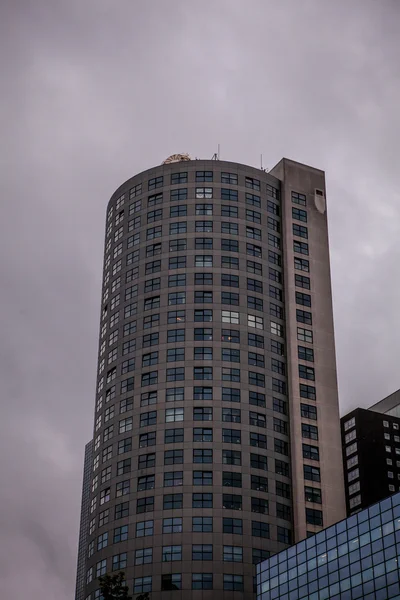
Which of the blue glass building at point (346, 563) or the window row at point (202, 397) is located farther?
the window row at point (202, 397)

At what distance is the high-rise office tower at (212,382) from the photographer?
136 m

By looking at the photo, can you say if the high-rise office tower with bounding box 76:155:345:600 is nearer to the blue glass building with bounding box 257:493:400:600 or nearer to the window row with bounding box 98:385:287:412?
the window row with bounding box 98:385:287:412

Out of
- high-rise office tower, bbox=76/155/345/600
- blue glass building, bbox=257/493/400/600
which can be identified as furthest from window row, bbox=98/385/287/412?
blue glass building, bbox=257/493/400/600

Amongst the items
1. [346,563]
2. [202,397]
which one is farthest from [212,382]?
[346,563]

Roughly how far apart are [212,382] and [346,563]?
4823 cm

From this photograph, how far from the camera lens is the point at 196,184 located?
16350 centimetres

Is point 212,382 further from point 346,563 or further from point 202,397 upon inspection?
point 346,563

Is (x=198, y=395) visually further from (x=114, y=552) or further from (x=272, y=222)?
(x=272, y=222)

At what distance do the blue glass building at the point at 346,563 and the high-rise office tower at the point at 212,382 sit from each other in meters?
18.7

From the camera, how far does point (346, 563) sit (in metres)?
103

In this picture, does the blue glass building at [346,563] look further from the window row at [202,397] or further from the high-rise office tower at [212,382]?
the window row at [202,397]

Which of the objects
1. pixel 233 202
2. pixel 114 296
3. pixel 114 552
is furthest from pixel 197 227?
pixel 114 552

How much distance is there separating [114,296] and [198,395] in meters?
29.0

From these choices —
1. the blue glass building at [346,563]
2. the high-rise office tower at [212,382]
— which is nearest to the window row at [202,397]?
the high-rise office tower at [212,382]
